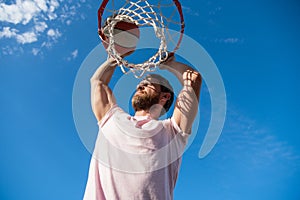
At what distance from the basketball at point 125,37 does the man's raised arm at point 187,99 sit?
0.59 m

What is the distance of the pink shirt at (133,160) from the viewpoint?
1.69 meters

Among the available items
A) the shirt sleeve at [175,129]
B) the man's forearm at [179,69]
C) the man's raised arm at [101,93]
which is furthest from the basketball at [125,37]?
the shirt sleeve at [175,129]

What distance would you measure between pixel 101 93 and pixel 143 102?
30 cm

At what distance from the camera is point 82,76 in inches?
94.2

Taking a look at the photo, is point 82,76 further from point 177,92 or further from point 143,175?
point 143,175

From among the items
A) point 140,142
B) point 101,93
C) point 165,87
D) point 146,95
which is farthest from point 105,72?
point 140,142

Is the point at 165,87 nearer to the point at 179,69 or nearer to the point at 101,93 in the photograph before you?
the point at 179,69

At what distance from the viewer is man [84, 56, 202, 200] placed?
1702mm

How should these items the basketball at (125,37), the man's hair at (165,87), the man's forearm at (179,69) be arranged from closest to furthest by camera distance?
1. the man's forearm at (179,69)
2. the man's hair at (165,87)
3. the basketball at (125,37)

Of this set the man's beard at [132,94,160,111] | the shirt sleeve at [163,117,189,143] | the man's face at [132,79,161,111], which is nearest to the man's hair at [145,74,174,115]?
the man's face at [132,79,161,111]

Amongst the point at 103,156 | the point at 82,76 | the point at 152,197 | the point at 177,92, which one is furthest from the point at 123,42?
the point at 152,197

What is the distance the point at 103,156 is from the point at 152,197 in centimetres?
38

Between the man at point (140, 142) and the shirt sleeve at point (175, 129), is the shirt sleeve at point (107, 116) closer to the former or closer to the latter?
the man at point (140, 142)

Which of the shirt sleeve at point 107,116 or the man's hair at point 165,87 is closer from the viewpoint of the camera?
the shirt sleeve at point 107,116
